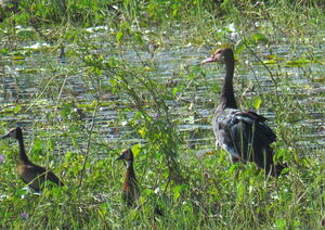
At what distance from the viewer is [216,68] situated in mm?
10930

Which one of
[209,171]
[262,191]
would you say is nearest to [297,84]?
[209,171]

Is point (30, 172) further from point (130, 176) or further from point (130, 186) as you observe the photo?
point (130, 186)

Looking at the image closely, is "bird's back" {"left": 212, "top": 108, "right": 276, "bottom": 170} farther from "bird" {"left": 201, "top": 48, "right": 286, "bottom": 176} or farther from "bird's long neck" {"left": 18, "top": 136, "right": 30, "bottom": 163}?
"bird's long neck" {"left": 18, "top": 136, "right": 30, "bottom": 163}

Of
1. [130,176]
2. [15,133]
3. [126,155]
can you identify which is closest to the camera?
[130,176]

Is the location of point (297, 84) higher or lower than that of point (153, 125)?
lower

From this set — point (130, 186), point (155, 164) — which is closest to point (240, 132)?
point (155, 164)

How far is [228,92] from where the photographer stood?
867cm

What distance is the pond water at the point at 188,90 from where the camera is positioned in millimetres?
8711

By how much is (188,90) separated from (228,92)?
1.96 meters

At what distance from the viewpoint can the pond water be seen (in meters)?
8.71

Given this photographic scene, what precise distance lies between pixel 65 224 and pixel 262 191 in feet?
4.26

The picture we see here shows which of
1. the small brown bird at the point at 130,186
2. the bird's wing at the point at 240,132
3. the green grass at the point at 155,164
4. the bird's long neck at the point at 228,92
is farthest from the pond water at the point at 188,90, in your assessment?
the small brown bird at the point at 130,186

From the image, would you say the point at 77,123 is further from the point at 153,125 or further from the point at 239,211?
the point at 239,211

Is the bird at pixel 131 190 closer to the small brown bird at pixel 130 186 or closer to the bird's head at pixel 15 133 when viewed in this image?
the small brown bird at pixel 130 186
